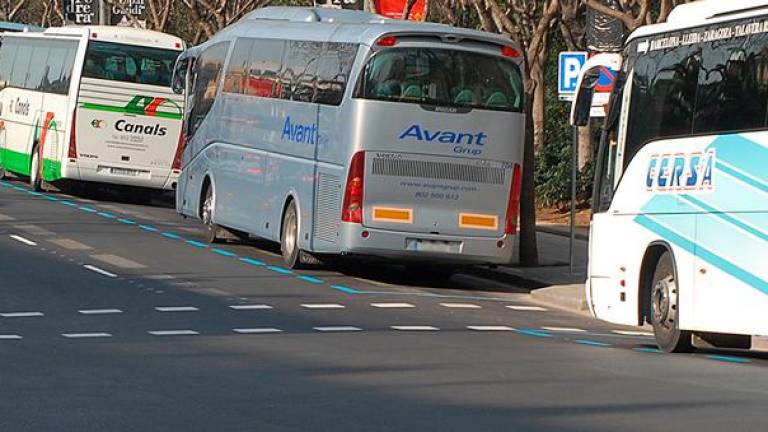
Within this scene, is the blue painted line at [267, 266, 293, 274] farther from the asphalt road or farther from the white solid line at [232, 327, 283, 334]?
the white solid line at [232, 327, 283, 334]

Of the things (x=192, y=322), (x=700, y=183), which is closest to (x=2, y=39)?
(x=192, y=322)

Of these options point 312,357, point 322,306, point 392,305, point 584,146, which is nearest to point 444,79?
point 392,305

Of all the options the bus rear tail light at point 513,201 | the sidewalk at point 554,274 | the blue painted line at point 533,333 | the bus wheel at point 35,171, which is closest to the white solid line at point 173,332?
the blue painted line at point 533,333

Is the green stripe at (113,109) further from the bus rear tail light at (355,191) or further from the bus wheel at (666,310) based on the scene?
the bus wheel at (666,310)

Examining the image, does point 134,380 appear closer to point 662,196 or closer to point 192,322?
point 192,322

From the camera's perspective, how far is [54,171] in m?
35.8

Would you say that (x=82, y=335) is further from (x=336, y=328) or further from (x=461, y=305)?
(x=461, y=305)

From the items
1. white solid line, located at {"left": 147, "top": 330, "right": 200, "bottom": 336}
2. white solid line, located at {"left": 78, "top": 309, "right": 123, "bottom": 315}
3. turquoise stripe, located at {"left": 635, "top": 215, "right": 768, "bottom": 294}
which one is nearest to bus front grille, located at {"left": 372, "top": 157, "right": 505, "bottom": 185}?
white solid line, located at {"left": 78, "top": 309, "right": 123, "bottom": 315}

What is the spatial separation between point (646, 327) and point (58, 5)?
203 ft

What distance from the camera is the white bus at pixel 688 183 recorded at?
14.8 m

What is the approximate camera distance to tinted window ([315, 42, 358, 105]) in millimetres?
22969

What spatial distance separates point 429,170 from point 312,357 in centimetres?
854

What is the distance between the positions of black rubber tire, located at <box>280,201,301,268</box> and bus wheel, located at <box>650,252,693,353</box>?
8.17 m

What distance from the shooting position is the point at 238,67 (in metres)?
27.1
